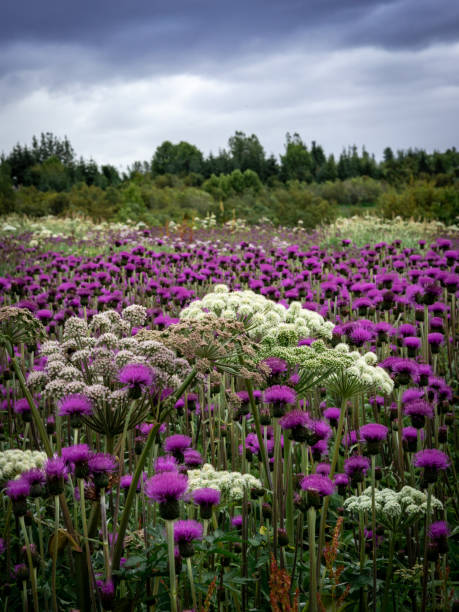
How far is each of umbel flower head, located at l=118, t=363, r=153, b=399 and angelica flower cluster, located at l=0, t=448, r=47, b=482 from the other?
Result: 1.97 feet

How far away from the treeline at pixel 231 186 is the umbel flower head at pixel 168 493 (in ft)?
81.7

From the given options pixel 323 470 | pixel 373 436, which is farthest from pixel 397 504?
pixel 323 470

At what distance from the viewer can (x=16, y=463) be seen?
7.82 feet

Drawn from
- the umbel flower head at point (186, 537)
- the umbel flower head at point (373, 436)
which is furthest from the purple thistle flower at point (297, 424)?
the umbel flower head at point (186, 537)

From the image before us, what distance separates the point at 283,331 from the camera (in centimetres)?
320


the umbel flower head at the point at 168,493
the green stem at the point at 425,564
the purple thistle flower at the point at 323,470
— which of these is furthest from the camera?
the purple thistle flower at the point at 323,470

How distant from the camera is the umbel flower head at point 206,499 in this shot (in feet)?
7.73

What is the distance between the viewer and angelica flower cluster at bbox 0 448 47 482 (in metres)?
2.34

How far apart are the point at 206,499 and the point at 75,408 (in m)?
0.74

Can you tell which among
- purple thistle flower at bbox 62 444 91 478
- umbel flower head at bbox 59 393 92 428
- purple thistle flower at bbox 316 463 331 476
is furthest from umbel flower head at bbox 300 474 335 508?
umbel flower head at bbox 59 393 92 428

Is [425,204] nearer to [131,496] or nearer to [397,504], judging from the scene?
[397,504]

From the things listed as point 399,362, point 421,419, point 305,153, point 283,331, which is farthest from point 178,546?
point 305,153

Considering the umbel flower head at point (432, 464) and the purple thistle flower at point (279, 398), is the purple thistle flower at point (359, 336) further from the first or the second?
the umbel flower head at point (432, 464)

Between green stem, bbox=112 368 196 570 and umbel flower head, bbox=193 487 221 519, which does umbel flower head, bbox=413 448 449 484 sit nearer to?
umbel flower head, bbox=193 487 221 519
